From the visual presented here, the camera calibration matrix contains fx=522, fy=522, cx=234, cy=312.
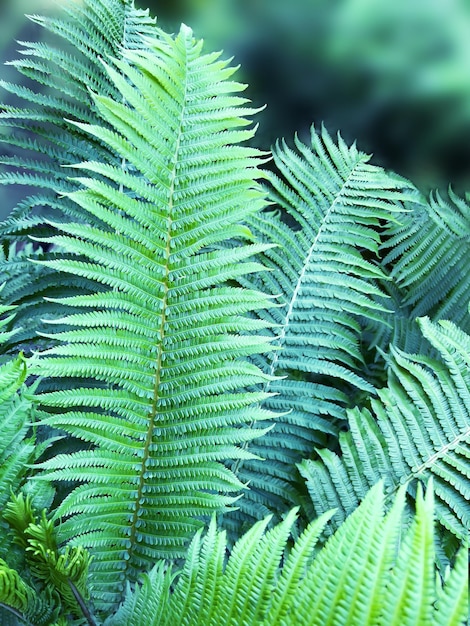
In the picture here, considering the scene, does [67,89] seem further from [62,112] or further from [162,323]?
[162,323]

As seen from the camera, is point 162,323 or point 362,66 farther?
point 362,66

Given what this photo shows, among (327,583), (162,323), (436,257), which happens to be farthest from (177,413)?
(436,257)

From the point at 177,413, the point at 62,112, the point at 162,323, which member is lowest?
the point at 177,413

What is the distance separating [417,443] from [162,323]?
344mm

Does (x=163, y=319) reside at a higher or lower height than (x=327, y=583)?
higher

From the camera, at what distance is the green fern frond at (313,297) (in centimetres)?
74

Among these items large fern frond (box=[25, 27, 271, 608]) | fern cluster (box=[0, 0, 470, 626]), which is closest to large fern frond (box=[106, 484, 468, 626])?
fern cluster (box=[0, 0, 470, 626])

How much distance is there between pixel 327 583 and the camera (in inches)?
15.7

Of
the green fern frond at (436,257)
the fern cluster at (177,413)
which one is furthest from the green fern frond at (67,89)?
the green fern frond at (436,257)

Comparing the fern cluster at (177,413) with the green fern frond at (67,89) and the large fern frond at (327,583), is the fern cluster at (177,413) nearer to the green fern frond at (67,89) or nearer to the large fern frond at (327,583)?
the large fern frond at (327,583)

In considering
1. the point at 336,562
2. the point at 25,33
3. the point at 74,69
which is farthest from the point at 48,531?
the point at 25,33

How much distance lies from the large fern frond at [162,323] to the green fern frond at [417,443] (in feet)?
0.43

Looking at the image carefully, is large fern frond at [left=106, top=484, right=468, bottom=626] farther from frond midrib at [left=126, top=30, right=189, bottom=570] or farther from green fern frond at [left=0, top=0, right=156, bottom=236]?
green fern frond at [left=0, top=0, right=156, bottom=236]

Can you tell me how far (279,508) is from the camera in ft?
2.42
